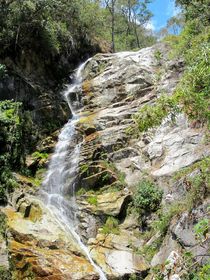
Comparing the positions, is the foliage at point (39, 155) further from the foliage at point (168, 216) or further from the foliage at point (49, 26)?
the foliage at point (168, 216)

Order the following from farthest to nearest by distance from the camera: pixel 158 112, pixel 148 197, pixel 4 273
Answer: pixel 148 197
pixel 4 273
pixel 158 112

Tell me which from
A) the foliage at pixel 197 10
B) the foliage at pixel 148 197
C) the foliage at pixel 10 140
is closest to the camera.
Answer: the foliage at pixel 148 197

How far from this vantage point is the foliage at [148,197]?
47.3ft

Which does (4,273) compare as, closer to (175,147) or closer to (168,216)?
(168,216)

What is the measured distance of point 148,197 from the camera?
14703 millimetres

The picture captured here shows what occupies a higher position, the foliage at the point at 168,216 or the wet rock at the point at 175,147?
the wet rock at the point at 175,147

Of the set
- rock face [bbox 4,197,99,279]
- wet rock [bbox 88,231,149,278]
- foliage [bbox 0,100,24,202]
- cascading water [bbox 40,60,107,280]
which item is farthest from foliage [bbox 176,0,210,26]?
rock face [bbox 4,197,99,279]

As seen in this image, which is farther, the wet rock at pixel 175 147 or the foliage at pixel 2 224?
the wet rock at pixel 175 147

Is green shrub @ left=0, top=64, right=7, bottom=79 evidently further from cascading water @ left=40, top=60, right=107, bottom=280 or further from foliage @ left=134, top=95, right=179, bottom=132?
foliage @ left=134, top=95, right=179, bottom=132

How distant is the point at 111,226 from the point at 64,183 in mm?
3684

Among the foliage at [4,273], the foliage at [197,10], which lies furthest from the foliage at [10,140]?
the foliage at [197,10]

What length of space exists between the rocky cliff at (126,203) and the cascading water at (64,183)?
0.91 feet

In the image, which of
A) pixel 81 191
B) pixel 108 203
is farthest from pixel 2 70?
pixel 108 203

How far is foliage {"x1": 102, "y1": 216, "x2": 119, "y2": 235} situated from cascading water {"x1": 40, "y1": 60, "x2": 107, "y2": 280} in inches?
39.6
